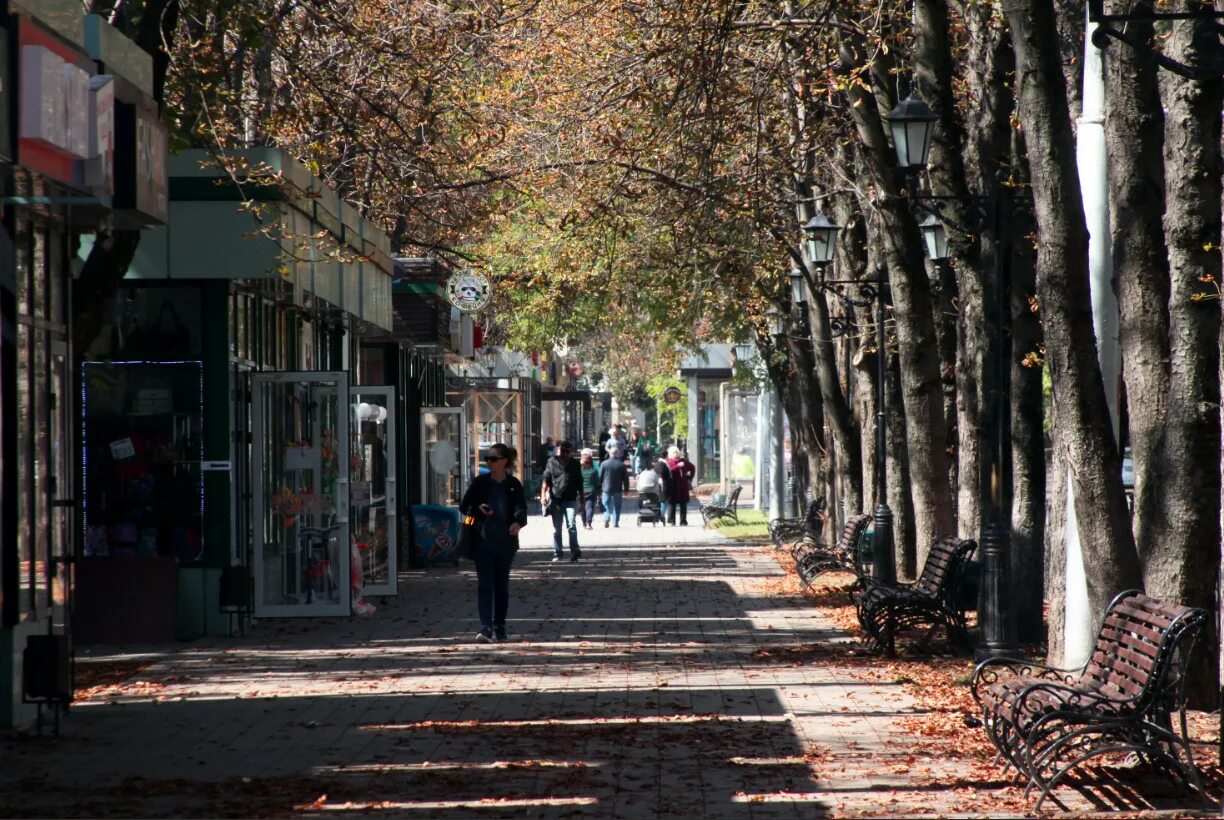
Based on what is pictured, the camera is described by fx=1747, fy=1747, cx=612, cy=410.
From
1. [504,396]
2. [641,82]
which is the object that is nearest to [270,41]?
[641,82]

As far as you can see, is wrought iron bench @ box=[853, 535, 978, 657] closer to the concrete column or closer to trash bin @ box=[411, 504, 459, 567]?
trash bin @ box=[411, 504, 459, 567]

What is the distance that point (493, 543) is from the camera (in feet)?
50.9

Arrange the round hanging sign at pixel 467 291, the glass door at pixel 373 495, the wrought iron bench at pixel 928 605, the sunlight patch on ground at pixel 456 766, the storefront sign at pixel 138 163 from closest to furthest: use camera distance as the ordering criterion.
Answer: the sunlight patch on ground at pixel 456 766
the storefront sign at pixel 138 163
the wrought iron bench at pixel 928 605
the glass door at pixel 373 495
the round hanging sign at pixel 467 291

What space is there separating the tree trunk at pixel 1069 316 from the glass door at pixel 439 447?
17363mm

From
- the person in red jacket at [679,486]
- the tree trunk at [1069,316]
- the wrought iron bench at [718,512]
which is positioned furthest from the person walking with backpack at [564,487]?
the tree trunk at [1069,316]

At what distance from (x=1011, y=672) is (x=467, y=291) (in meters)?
16.7

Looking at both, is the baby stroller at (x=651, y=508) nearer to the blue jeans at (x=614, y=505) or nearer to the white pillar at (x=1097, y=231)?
the blue jeans at (x=614, y=505)

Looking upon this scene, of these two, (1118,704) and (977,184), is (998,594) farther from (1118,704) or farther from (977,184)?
(977,184)

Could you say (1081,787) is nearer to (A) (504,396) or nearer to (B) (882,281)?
(B) (882,281)

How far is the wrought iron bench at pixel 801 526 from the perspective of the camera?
30297 mm

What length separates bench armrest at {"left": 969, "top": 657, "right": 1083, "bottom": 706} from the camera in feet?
30.2

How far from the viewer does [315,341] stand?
2164cm

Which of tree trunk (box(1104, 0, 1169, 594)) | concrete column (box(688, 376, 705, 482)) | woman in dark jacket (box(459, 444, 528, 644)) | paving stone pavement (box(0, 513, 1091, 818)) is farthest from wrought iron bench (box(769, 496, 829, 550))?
concrete column (box(688, 376, 705, 482))

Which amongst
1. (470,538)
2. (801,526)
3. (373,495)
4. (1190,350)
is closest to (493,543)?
(470,538)
